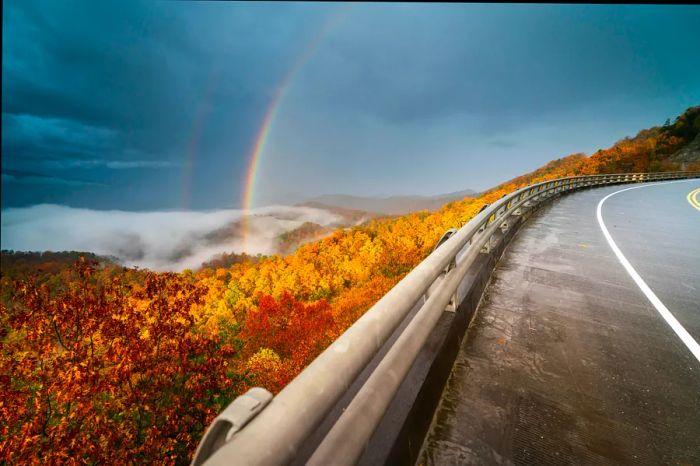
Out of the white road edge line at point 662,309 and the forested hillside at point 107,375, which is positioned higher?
the white road edge line at point 662,309

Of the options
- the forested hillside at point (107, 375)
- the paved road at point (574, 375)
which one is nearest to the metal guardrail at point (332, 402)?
the paved road at point (574, 375)

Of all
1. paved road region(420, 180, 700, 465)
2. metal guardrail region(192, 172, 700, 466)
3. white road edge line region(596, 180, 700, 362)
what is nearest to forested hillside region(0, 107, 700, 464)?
paved road region(420, 180, 700, 465)

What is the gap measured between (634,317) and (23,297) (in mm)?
24974

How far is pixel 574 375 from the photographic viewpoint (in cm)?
291

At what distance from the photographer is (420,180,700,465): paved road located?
2.19 meters

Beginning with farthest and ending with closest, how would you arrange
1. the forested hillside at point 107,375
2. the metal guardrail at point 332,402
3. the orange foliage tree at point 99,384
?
the forested hillside at point 107,375 < the orange foliage tree at point 99,384 < the metal guardrail at point 332,402

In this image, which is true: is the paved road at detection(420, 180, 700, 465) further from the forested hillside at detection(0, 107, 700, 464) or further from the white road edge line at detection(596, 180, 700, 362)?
the forested hillside at detection(0, 107, 700, 464)

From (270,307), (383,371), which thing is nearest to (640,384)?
(383,371)

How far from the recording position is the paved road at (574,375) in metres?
2.19

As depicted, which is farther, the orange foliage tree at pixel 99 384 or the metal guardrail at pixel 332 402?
the orange foliage tree at pixel 99 384

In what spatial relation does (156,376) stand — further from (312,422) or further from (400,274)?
(400,274)

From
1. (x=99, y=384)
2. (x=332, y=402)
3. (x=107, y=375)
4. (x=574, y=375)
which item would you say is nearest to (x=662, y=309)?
(x=574, y=375)

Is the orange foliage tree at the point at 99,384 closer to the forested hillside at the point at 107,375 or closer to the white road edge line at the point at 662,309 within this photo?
the forested hillside at the point at 107,375

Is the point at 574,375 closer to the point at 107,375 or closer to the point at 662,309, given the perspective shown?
the point at 662,309
